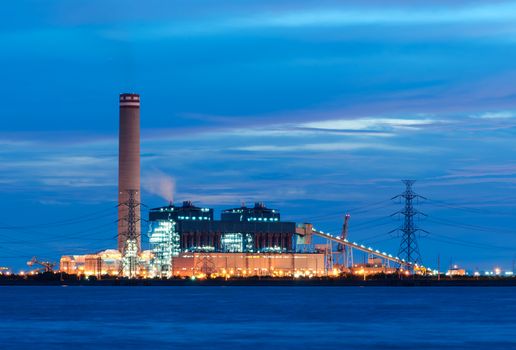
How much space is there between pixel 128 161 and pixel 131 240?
10547 mm

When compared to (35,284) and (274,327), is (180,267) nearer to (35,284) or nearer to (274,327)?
(35,284)

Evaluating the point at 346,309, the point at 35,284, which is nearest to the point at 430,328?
the point at 346,309

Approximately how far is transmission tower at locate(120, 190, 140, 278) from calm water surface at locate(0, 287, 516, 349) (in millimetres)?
37721

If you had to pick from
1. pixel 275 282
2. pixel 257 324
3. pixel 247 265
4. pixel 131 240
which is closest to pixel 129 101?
pixel 131 240

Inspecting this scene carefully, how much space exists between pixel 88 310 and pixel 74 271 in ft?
274

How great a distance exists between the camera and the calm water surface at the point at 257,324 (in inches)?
2354

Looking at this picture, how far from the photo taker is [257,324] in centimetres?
7294

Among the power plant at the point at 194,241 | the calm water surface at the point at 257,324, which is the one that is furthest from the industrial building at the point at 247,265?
the calm water surface at the point at 257,324

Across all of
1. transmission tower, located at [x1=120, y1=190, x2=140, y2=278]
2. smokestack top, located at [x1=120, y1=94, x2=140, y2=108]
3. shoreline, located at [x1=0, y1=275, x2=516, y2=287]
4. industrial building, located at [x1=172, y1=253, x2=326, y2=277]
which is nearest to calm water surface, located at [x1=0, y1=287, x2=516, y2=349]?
transmission tower, located at [x1=120, y1=190, x2=140, y2=278]

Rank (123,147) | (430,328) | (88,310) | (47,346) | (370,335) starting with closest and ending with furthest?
(47,346), (370,335), (430,328), (88,310), (123,147)

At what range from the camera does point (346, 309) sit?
3561 inches

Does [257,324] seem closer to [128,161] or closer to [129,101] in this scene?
[128,161]

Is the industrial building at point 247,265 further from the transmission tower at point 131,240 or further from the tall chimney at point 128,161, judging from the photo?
the tall chimney at point 128,161

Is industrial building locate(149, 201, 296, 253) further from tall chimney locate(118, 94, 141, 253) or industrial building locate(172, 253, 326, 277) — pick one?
tall chimney locate(118, 94, 141, 253)
